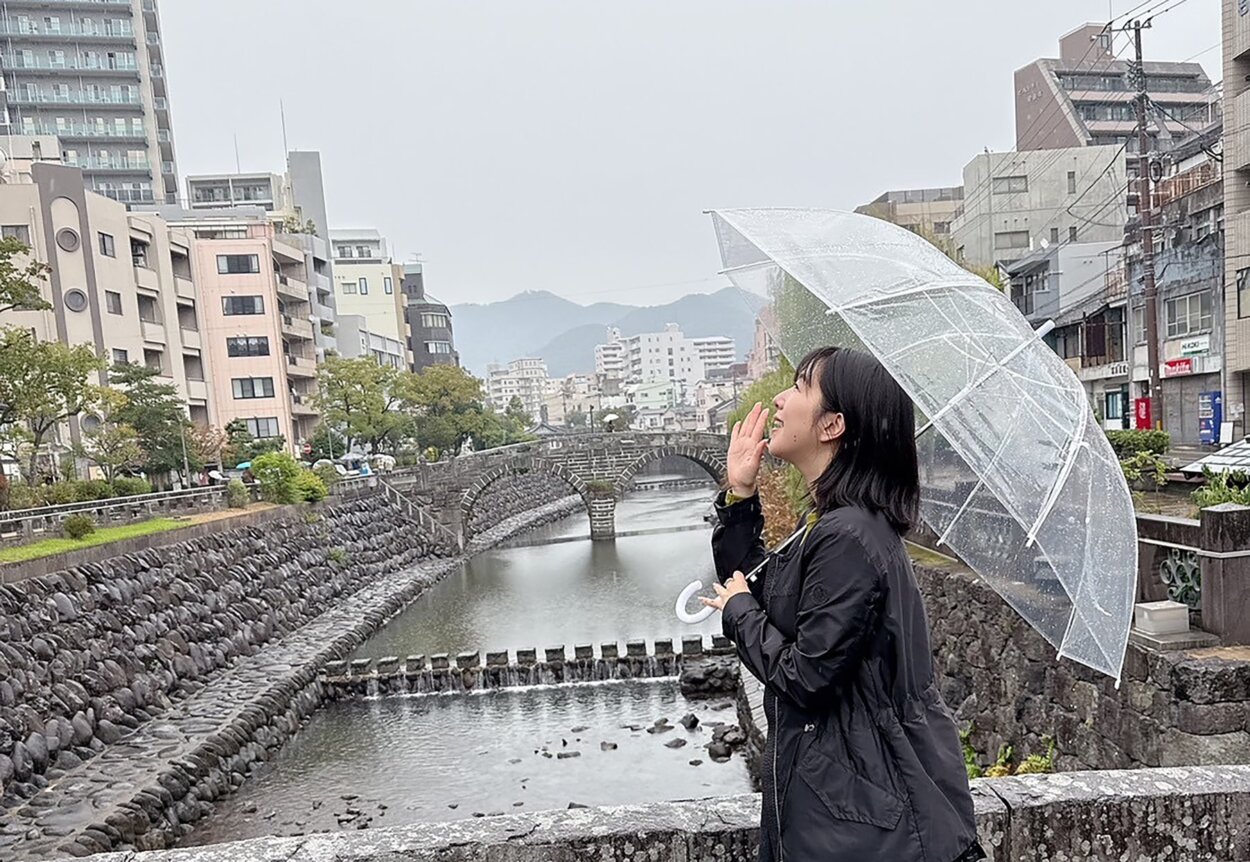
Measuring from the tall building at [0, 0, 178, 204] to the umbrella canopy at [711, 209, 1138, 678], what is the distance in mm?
55227

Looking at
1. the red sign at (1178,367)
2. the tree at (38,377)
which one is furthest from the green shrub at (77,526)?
the red sign at (1178,367)

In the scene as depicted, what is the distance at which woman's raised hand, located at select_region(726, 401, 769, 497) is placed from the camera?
1.95 m

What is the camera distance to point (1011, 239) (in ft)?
114

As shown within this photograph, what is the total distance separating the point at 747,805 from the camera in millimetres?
2266

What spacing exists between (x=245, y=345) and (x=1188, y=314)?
3577cm

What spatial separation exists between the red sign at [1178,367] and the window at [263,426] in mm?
34686

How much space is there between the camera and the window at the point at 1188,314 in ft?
67.7

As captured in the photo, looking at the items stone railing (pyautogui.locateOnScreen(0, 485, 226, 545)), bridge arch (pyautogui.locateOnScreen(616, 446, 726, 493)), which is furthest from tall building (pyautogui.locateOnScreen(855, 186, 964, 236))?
stone railing (pyautogui.locateOnScreen(0, 485, 226, 545))

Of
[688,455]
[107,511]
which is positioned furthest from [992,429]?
[688,455]

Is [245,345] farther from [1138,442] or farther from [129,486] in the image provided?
[1138,442]

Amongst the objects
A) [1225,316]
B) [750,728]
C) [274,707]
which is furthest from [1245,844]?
[1225,316]

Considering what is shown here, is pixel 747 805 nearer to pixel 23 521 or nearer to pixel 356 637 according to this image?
pixel 23 521

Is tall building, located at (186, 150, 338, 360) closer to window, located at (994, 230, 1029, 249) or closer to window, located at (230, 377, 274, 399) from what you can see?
window, located at (230, 377, 274, 399)

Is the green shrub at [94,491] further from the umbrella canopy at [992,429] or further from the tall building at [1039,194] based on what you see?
the tall building at [1039,194]
